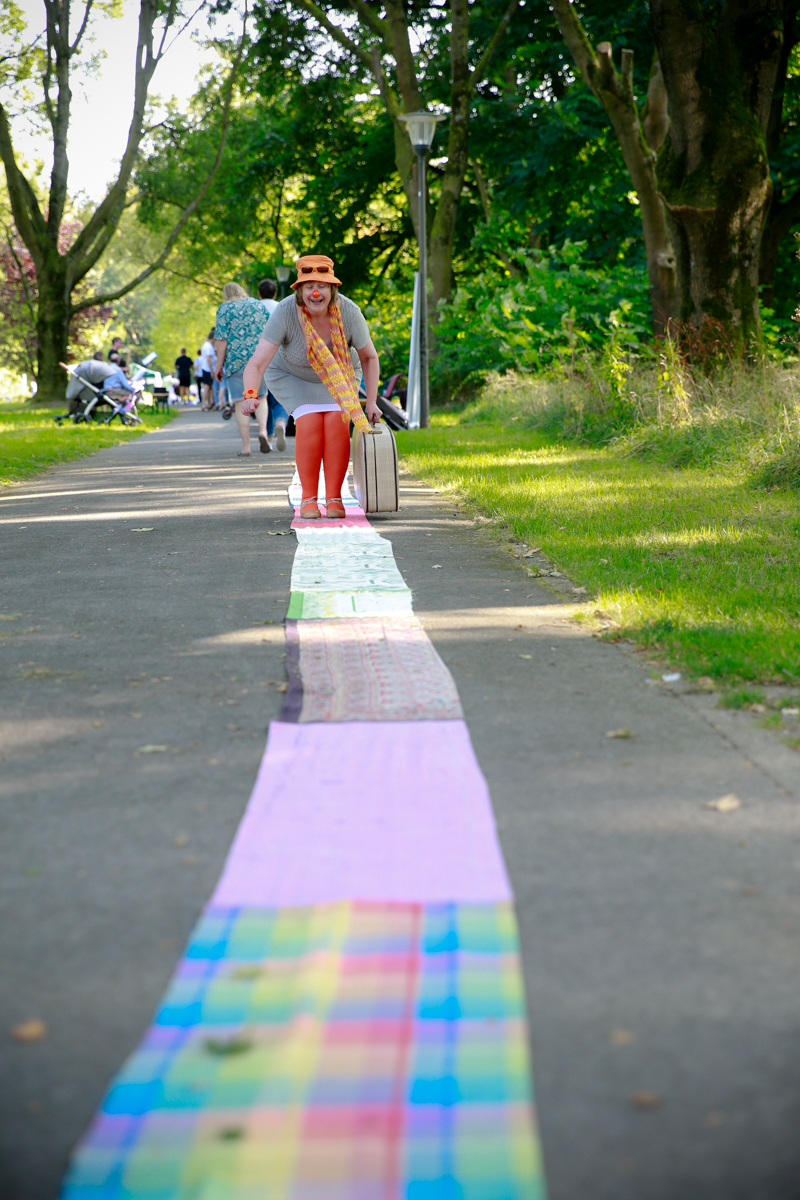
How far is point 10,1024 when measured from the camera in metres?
2.32

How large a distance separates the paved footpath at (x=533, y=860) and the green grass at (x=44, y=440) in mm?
8436

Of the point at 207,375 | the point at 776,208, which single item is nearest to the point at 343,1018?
the point at 776,208

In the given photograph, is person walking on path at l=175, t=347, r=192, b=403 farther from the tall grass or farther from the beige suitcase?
the beige suitcase

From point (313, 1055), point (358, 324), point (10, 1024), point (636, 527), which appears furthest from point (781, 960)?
point (358, 324)

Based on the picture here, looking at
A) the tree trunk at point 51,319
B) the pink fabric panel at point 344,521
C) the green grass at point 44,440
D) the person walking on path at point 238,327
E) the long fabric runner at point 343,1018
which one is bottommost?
the long fabric runner at point 343,1018

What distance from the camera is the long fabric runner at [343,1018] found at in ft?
6.31

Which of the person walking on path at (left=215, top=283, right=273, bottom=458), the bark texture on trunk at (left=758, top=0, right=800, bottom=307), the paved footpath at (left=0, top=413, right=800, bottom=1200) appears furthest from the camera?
the bark texture on trunk at (left=758, top=0, right=800, bottom=307)

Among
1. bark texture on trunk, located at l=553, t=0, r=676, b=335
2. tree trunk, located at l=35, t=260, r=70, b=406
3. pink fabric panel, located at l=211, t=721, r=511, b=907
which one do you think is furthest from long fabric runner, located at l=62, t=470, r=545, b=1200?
tree trunk, located at l=35, t=260, r=70, b=406

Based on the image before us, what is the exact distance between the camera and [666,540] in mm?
7445

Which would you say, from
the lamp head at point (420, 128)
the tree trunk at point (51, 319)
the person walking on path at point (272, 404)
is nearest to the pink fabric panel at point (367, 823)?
the person walking on path at point (272, 404)

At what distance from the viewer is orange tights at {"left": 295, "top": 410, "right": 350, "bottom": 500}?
9164 mm

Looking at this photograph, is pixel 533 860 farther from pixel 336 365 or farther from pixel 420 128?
pixel 420 128

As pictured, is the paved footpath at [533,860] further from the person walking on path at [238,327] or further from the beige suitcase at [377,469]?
the person walking on path at [238,327]

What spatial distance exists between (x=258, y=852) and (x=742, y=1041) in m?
1.36
